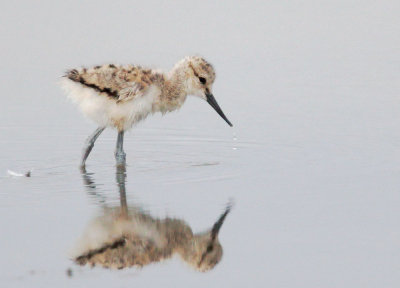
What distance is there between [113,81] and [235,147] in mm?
1495

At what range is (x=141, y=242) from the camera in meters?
5.59

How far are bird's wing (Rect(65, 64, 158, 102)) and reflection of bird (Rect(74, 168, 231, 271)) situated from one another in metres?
1.89

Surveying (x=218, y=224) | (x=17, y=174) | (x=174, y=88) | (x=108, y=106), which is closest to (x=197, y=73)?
(x=174, y=88)

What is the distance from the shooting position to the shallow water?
5.26 m

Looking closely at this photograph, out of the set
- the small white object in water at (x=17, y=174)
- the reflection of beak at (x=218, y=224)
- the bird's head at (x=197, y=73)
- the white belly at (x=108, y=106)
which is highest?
the bird's head at (x=197, y=73)

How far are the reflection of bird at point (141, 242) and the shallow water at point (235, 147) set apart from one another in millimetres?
82

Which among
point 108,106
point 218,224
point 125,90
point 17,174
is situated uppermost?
point 125,90

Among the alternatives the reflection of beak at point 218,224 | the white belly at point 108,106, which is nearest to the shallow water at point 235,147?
the reflection of beak at point 218,224

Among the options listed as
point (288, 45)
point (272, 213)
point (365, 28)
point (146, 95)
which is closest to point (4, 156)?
point (146, 95)

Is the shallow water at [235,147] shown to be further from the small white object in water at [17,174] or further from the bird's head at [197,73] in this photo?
the bird's head at [197,73]

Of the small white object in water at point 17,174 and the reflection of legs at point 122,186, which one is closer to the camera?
the reflection of legs at point 122,186

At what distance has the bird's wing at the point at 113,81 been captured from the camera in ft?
25.8

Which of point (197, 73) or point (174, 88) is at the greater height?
point (197, 73)

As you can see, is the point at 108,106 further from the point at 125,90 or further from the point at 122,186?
the point at 122,186
